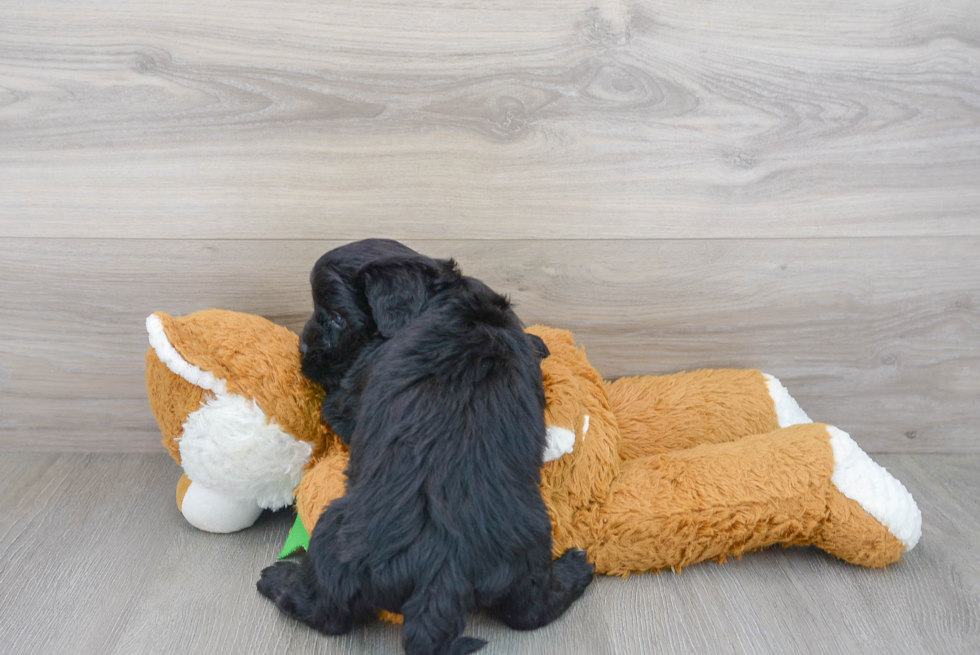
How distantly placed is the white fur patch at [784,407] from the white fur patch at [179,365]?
3.05 ft

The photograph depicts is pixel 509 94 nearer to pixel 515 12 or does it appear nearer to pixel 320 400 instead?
pixel 515 12

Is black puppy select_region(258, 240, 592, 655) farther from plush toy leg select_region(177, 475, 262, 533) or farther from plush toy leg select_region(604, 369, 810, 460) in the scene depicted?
plush toy leg select_region(604, 369, 810, 460)

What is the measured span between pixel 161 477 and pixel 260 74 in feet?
2.53

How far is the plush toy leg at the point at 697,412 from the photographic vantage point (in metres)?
1.24

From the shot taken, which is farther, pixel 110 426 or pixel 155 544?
pixel 110 426

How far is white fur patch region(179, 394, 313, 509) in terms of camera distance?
107 centimetres

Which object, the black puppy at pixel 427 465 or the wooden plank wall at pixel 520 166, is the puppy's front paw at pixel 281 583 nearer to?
the black puppy at pixel 427 465

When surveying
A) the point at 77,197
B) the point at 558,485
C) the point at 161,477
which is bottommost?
the point at 161,477

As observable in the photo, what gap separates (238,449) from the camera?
1.07m

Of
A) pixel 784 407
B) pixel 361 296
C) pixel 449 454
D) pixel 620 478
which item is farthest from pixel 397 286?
pixel 784 407

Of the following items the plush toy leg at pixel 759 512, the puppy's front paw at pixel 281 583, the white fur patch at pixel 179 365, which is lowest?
the puppy's front paw at pixel 281 583

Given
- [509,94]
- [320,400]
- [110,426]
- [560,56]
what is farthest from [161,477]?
[560,56]

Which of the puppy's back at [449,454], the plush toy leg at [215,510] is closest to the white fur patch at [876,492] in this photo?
the puppy's back at [449,454]

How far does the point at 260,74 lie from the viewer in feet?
4.02
